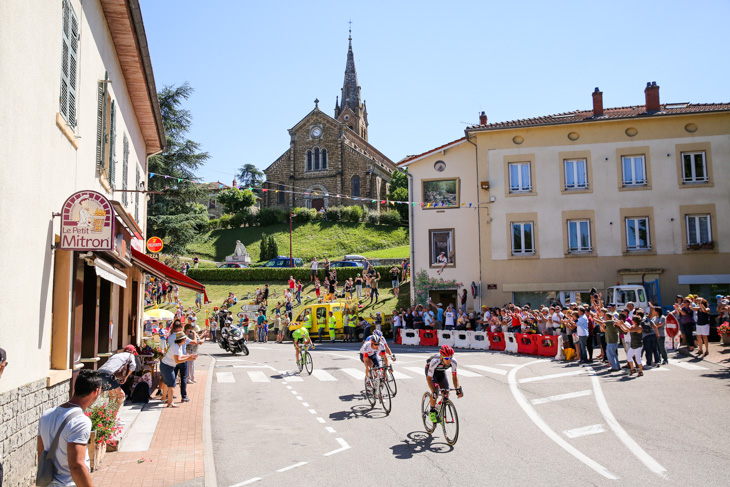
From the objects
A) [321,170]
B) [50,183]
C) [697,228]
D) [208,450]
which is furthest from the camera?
[321,170]

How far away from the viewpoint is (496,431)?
408 inches

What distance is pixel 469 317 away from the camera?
2697 cm

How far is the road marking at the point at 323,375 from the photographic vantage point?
17377 millimetres

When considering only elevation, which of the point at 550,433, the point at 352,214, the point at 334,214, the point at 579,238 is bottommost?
the point at 550,433

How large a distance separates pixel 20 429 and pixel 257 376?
38.6ft

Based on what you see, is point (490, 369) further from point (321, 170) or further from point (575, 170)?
point (321, 170)

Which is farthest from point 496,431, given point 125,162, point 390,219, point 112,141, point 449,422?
point 390,219

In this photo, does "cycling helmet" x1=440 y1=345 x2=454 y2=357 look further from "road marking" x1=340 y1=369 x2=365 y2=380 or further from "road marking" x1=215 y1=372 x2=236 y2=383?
"road marking" x1=215 y1=372 x2=236 y2=383

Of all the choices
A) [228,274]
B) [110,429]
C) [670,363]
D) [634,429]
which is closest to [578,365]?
[670,363]

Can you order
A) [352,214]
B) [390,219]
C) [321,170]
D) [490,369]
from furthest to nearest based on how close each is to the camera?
[321,170] < [352,214] < [390,219] < [490,369]

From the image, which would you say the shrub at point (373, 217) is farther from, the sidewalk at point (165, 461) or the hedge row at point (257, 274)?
the sidewalk at point (165, 461)

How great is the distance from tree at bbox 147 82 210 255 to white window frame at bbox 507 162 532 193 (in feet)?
76.6

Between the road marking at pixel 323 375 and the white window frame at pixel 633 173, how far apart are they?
19.7 metres

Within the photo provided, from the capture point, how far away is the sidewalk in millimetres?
7996
